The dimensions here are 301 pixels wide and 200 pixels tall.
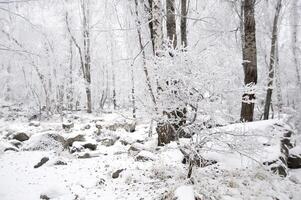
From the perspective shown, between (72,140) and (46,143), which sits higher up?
(72,140)

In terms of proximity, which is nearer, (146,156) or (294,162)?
(294,162)

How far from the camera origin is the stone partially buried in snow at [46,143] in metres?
11.2

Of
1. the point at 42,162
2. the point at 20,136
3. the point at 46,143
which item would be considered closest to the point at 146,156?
the point at 42,162

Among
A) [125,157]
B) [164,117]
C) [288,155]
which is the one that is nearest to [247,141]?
[164,117]

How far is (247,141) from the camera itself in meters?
5.00

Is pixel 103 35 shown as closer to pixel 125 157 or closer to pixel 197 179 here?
pixel 125 157

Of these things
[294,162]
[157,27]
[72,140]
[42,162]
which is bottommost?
[42,162]

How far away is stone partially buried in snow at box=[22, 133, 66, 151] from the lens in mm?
11180

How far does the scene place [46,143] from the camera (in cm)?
1142

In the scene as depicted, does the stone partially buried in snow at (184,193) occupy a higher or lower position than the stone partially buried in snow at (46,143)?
higher

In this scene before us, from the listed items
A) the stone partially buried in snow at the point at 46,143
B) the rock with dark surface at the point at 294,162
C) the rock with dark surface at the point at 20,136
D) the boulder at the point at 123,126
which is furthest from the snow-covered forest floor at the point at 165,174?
the boulder at the point at 123,126

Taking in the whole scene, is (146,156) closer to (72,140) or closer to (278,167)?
(278,167)

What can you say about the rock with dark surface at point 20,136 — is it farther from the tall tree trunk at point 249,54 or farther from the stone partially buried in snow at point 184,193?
the stone partially buried in snow at point 184,193

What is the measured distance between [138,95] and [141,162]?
2671mm
